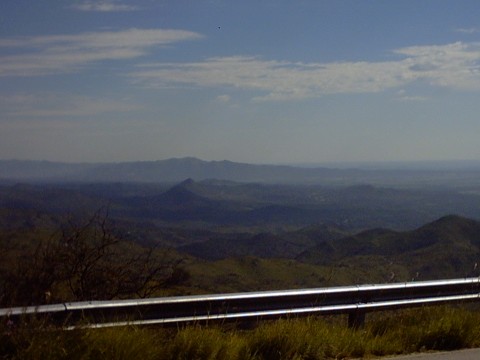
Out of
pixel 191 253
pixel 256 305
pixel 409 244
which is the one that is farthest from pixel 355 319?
pixel 409 244

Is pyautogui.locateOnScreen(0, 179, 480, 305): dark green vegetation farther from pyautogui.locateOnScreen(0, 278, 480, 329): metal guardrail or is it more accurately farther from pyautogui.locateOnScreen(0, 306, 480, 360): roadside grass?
pyautogui.locateOnScreen(0, 306, 480, 360): roadside grass

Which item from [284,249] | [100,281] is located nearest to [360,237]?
[284,249]

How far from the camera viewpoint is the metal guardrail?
625cm

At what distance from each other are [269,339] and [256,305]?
0.40m

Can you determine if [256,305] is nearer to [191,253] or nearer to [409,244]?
[191,253]

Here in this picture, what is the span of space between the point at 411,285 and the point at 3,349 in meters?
4.72

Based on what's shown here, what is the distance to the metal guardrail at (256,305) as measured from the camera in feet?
20.5

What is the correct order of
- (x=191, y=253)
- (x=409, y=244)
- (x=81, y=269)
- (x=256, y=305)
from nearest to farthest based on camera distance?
(x=256, y=305) → (x=81, y=269) → (x=191, y=253) → (x=409, y=244)

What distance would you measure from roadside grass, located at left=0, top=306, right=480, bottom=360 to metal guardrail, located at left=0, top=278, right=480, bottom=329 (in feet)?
0.39

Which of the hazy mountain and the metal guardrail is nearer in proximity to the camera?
the metal guardrail

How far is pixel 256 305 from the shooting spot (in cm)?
732

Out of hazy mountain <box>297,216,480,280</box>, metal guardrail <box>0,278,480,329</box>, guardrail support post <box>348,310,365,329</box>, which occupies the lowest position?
hazy mountain <box>297,216,480,280</box>

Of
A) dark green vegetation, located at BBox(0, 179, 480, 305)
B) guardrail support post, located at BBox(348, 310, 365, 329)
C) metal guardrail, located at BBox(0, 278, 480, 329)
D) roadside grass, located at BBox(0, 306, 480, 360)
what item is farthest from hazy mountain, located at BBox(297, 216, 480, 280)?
guardrail support post, located at BBox(348, 310, 365, 329)

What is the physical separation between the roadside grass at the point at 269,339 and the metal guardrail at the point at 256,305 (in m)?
0.12
